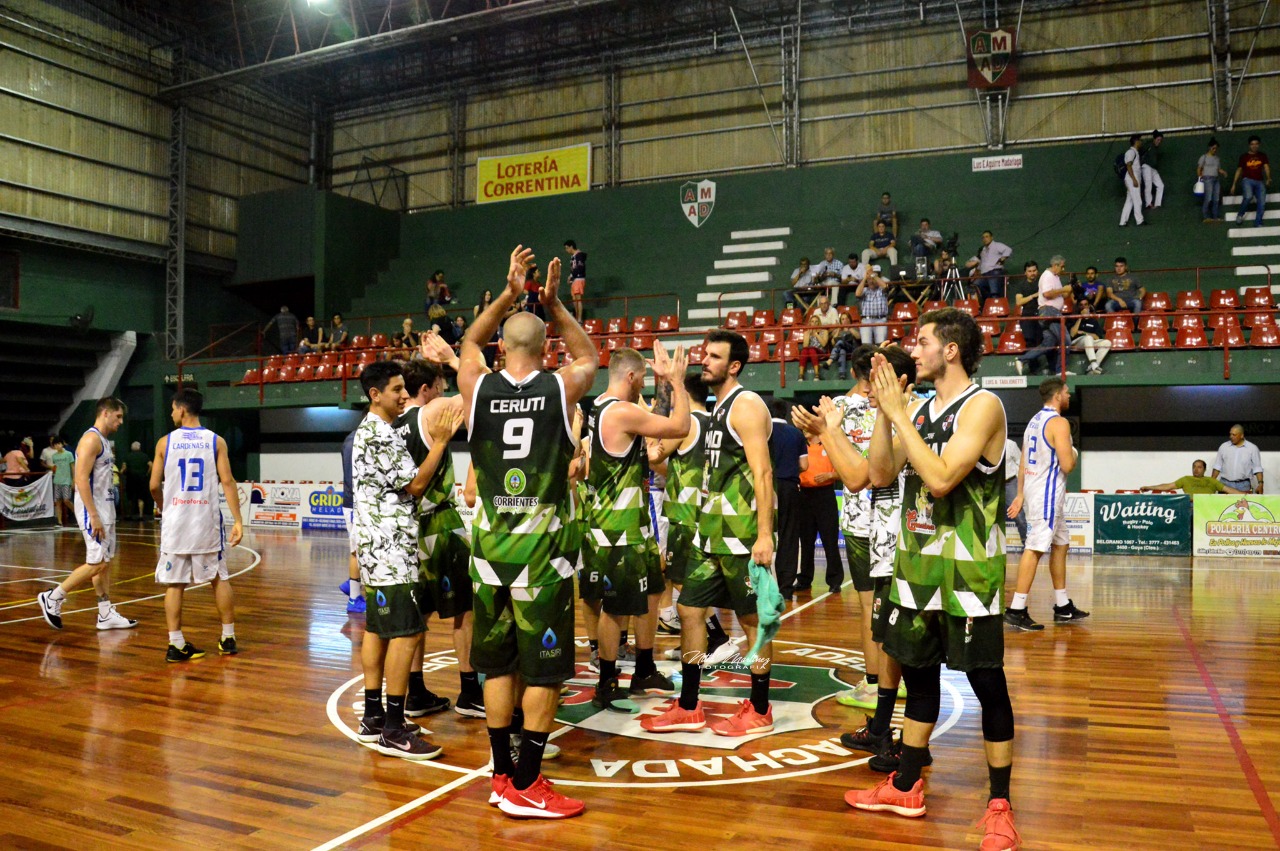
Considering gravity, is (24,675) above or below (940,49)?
below

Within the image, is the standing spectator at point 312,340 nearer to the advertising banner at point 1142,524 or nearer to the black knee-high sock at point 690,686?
the advertising banner at point 1142,524

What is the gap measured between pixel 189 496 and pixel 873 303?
42.6 ft

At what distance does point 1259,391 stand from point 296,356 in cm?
1968

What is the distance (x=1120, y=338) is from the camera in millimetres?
15961

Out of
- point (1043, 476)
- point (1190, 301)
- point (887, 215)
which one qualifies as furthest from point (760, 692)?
point (887, 215)

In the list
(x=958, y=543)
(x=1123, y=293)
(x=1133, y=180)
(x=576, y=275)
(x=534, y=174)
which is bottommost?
(x=958, y=543)

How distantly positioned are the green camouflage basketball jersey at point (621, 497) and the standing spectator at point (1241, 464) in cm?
1258

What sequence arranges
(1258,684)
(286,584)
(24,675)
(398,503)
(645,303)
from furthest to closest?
(645,303) → (286,584) → (24,675) → (1258,684) → (398,503)

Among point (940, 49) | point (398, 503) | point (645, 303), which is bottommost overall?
point (398, 503)

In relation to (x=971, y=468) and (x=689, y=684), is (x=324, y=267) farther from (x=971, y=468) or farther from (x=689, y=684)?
(x=971, y=468)

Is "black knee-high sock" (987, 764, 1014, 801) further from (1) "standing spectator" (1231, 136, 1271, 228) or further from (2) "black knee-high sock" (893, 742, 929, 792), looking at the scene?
(1) "standing spectator" (1231, 136, 1271, 228)

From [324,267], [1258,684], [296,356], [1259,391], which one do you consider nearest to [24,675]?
[1258,684]

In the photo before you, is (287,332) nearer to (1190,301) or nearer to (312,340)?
(312,340)

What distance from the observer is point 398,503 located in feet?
16.8
